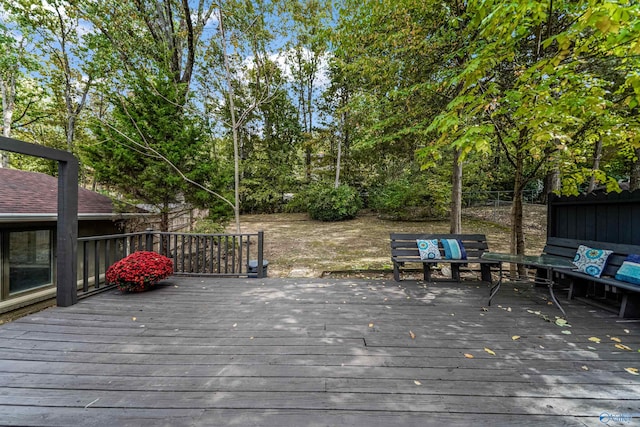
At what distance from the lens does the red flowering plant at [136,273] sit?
368cm

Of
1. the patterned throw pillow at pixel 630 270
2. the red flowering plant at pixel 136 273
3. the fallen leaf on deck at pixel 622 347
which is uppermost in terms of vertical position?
Answer: the patterned throw pillow at pixel 630 270

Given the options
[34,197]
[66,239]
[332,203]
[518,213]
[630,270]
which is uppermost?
[332,203]

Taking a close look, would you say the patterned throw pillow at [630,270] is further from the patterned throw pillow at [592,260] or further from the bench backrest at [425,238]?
the bench backrest at [425,238]

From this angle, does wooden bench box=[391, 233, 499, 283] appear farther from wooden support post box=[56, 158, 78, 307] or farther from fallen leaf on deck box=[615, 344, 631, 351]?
wooden support post box=[56, 158, 78, 307]

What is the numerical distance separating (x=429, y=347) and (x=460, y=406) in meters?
0.71

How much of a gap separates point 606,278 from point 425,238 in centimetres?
219

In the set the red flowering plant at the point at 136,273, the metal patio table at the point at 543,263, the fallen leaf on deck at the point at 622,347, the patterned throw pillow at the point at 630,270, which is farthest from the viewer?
the red flowering plant at the point at 136,273

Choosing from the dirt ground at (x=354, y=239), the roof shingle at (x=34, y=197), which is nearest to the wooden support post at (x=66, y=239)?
the roof shingle at (x=34, y=197)

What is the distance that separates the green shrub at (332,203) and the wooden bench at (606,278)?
942 cm

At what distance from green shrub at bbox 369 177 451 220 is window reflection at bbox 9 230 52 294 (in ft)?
38.2

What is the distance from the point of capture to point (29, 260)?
565cm

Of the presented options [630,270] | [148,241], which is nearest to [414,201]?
[630,270]

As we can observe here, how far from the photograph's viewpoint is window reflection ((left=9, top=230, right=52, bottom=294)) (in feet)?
17.5

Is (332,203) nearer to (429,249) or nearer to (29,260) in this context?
(429,249)
